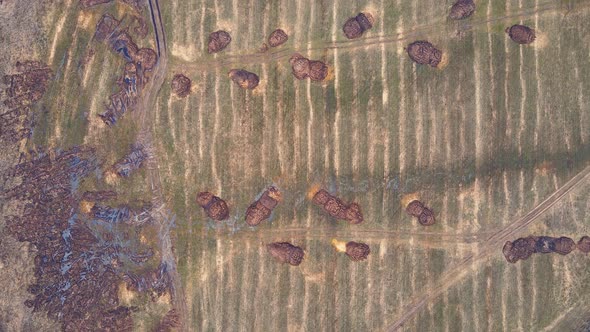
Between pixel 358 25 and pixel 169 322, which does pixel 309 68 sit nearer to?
pixel 358 25

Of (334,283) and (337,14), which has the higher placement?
(337,14)

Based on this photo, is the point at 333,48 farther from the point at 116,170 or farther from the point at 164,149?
the point at 116,170

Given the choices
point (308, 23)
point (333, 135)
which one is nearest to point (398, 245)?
point (333, 135)

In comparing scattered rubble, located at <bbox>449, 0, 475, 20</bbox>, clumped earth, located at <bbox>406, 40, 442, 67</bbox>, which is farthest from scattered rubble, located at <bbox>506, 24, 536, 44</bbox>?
clumped earth, located at <bbox>406, 40, 442, 67</bbox>

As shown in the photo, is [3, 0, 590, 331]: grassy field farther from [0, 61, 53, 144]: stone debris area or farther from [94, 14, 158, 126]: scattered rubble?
[0, 61, 53, 144]: stone debris area

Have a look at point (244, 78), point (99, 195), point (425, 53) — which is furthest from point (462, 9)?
point (99, 195)

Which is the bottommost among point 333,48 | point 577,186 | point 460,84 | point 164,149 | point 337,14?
point 577,186

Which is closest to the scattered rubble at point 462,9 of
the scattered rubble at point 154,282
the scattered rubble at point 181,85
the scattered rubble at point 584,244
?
the scattered rubble at point 584,244
